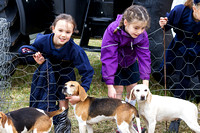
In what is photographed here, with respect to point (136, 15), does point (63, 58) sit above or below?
below

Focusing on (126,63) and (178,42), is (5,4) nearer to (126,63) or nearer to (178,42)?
(126,63)

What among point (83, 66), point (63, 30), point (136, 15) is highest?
point (136, 15)

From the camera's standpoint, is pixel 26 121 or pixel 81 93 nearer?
pixel 26 121

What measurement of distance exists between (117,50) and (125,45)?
7 cm

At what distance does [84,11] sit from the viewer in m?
2.79

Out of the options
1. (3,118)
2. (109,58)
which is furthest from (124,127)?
(3,118)

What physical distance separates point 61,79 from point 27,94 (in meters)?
0.87

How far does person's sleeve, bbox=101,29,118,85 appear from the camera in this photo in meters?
1.91

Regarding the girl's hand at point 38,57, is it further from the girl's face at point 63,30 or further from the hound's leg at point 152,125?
the hound's leg at point 152,125

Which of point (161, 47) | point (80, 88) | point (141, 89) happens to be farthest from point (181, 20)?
point (80, 88)

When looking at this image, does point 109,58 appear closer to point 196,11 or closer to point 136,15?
point 136,15

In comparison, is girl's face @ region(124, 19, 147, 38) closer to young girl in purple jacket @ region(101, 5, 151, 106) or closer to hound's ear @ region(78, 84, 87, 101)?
young girl in purple jacket @ region(101, 5, 151, 106)

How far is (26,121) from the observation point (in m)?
1.59

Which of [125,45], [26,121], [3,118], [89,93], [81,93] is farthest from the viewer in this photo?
[89,93]
